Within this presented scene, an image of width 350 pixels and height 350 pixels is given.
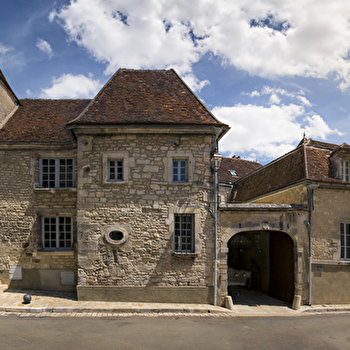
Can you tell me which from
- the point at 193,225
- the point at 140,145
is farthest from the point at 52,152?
the point at 193,225

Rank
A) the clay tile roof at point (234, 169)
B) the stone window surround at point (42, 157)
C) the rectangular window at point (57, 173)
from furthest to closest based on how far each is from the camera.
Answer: the clay tile roof at point (234, 169)
the rectangular window at point (57, 173)
the stone window surround at point (42, 157)

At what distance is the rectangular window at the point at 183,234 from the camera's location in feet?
32.8

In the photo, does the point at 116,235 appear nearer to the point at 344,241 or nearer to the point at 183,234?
the point at 183,234

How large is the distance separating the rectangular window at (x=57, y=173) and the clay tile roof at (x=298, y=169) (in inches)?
311

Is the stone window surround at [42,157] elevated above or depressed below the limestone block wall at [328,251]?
above

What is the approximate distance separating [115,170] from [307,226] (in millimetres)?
6737

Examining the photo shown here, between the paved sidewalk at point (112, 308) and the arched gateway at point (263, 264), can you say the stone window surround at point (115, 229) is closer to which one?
the paved sidewalk at point (112, 308)

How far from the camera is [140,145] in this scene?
10.1 metres

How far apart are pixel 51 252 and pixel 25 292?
1513mm

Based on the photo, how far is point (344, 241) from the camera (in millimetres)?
10672

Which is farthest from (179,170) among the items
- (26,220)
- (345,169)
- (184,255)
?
(345,169)

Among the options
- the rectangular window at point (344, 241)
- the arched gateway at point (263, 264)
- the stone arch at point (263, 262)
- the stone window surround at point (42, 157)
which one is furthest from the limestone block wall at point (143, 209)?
the rectangular window at point (344, 241)

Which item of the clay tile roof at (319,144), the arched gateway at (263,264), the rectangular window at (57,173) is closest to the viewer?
the arched gateway at (263,264)

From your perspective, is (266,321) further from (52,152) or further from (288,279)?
(52,152)
